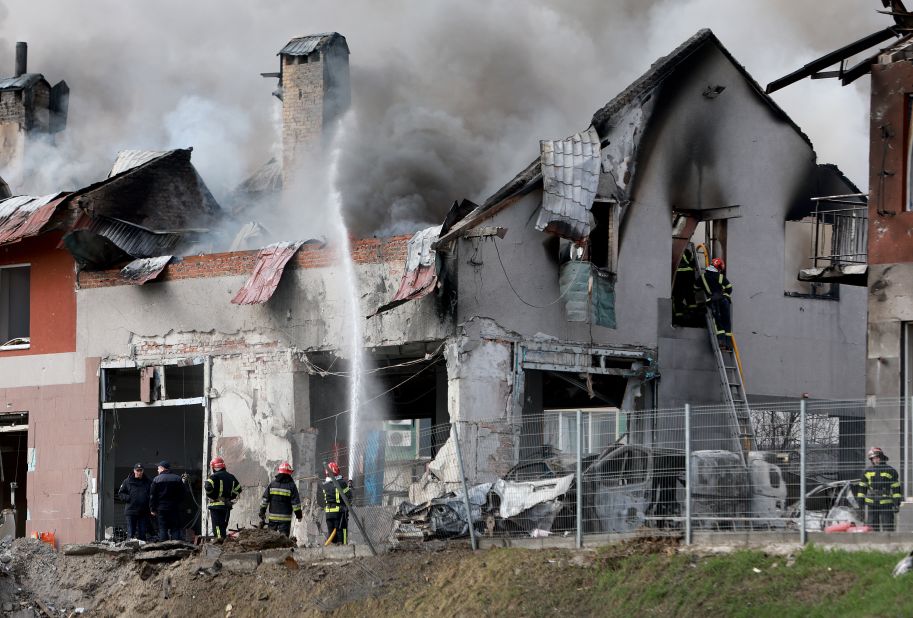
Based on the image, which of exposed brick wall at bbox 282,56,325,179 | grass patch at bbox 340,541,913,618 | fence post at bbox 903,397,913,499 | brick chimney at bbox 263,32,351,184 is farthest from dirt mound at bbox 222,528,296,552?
exposed brick wall at bbox 282,56,325,179

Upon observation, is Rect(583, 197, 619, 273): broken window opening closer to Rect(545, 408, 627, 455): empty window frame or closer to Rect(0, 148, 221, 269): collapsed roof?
Rect(545, 408, 627, 455): empty window frame

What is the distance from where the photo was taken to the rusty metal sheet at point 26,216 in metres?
23.9

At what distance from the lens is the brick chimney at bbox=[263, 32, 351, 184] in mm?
40219

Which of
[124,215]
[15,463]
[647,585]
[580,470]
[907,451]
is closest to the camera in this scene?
[907,451]

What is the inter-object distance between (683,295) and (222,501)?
28.9ft

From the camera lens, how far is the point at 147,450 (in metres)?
25.8

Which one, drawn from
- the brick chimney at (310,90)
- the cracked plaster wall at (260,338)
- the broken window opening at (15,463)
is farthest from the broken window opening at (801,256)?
the brick chimney at (310,90)

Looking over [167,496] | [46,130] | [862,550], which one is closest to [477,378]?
[167,496]

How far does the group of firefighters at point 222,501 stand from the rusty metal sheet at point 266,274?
10.8 ft

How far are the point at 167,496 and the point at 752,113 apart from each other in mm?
11923

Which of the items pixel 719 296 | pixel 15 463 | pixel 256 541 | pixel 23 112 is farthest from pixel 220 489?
pixel 23 112

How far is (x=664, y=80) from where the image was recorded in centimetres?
2319

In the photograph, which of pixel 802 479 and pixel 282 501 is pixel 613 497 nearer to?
pixel 802 479

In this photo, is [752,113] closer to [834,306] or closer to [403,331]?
[834,306]
